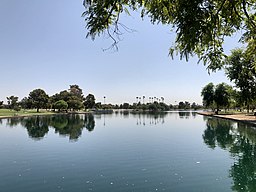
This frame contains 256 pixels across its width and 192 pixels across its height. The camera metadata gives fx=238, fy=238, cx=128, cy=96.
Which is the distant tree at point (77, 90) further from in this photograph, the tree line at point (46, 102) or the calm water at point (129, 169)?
the calm water at point (129, 169)

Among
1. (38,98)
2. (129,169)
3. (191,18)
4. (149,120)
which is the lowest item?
(129,169)

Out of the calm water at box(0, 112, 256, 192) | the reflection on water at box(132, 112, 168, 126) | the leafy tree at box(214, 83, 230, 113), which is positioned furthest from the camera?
the leafy tree at box(214, 83, 230, 113)

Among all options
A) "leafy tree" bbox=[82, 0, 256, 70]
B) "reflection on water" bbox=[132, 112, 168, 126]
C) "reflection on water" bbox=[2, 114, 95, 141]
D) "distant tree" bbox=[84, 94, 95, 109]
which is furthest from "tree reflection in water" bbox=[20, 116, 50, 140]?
"distant tree" bbox=[84, 94, 95, 109]

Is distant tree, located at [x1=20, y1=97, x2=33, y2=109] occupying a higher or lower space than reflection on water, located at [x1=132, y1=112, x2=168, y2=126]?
higher

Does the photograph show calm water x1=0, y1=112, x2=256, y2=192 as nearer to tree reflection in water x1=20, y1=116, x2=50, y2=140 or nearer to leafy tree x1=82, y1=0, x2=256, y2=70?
leafy tree x1=82, y1=0, x2=256, y2=70

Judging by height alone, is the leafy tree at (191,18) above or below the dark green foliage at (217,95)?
below

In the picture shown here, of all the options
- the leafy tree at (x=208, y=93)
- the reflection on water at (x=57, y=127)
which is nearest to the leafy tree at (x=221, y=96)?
the leafy tree at (x=208, y=93)

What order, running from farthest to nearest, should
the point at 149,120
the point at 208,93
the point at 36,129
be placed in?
the point at 208,93 → the point at 149,120 → the point at 36,129

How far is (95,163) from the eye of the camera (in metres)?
11.2

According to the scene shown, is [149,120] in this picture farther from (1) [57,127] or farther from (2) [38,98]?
(2) [38,98]

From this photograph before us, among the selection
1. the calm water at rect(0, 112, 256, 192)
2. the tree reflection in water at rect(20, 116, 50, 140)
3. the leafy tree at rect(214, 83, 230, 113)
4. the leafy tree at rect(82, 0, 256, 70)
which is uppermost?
the leafy tree at rect(214, 83, 230, 113)

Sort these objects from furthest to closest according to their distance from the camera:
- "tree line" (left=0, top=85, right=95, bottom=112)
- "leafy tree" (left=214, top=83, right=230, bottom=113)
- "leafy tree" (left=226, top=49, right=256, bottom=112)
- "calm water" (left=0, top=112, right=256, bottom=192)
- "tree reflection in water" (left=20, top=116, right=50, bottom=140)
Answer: "tree line" (left=0, top=85, right=95, bottom=112)
"leafy tree" (left=214, top=83, right=230, bottom=113)
"leafy tree" (left=226, top=49, right=256, bottom=112)
"tree reflection in water" (left=20, top=116, right=50, bottom=140)
"calm water" (left=0, top=112, right=256, bottom=192)

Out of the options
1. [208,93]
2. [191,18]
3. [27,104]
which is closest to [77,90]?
[27,104]

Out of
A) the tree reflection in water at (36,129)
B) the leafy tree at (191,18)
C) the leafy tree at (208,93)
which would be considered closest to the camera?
the leafy tree at (191,18)
